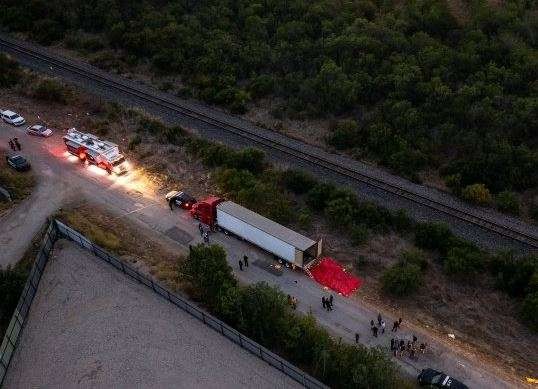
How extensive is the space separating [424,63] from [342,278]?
77.1 feet

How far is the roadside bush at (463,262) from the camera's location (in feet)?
93.9

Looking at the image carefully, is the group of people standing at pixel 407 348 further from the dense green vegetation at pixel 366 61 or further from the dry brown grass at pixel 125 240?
the dense green vegetation at pixel 366 61

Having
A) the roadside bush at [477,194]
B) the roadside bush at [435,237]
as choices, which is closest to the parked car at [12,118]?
the roadside bush at [435,237]

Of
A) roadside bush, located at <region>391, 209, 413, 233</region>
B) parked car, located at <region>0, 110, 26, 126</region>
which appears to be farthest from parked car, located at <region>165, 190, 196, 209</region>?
parked car, located at <region>0, 110, 26, 126</region>

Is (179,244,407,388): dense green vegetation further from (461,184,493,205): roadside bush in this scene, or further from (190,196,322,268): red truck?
(461,184,493,205): roadside bush

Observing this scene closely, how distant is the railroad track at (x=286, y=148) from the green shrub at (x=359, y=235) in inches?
183

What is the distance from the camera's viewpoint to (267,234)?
29844 millimetres

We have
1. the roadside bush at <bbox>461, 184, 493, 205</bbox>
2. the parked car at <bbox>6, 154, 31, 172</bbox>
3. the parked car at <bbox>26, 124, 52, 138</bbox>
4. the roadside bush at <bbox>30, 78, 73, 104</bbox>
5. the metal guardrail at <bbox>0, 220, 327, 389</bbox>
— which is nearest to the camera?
the metal guardrail at <bbox>0, 220, 327, 389</bbox>

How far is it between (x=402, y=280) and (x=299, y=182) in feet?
33.9

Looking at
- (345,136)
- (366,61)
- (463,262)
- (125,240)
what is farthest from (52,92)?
(463,262)

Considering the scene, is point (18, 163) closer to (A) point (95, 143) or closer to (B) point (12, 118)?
(A) point (95, 143)

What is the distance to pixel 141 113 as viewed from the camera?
44438mm

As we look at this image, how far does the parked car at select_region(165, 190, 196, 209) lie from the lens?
34469 mm

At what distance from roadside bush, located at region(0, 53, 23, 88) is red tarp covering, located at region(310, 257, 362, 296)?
33765 mm
